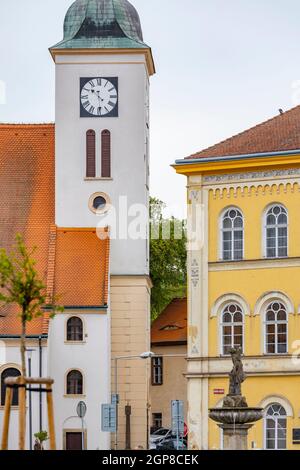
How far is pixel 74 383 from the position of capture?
73.9 m

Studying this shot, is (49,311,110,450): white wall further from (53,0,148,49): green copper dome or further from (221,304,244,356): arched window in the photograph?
(221,304,244,356): arched window

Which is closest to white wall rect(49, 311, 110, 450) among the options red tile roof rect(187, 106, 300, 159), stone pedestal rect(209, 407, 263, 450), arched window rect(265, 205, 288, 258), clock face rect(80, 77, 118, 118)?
clock face rect(80, 77, 118, 118)

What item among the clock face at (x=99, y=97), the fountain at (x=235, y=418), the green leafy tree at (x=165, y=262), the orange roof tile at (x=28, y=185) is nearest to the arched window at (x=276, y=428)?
the fountain at (x=235, y=418)

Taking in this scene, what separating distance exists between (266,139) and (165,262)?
38.8 m

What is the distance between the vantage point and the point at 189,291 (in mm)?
58062

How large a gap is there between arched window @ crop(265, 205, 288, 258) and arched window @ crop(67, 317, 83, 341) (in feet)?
62.0

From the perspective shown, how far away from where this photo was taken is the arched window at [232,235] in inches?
2269

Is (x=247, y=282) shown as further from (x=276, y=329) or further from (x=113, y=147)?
(x=113, y=147)

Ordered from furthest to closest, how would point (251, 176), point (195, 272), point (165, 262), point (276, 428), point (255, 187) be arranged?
point (165, 262) < point (195, 272) < point (251, 176) < point (255, 187) < point (276, 428)

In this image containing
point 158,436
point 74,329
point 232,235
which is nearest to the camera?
point 232,235

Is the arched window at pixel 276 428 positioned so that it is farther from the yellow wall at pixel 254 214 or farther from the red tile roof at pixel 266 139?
the red tile roof at pixel 266 139

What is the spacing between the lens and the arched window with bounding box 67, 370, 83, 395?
73.8 m

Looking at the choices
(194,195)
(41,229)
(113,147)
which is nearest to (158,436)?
(41,229)

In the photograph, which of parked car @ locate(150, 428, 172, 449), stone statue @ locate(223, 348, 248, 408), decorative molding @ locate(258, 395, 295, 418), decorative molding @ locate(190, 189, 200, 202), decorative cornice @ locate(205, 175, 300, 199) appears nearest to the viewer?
stone statue @ locate(223, 348, 248, 408)
